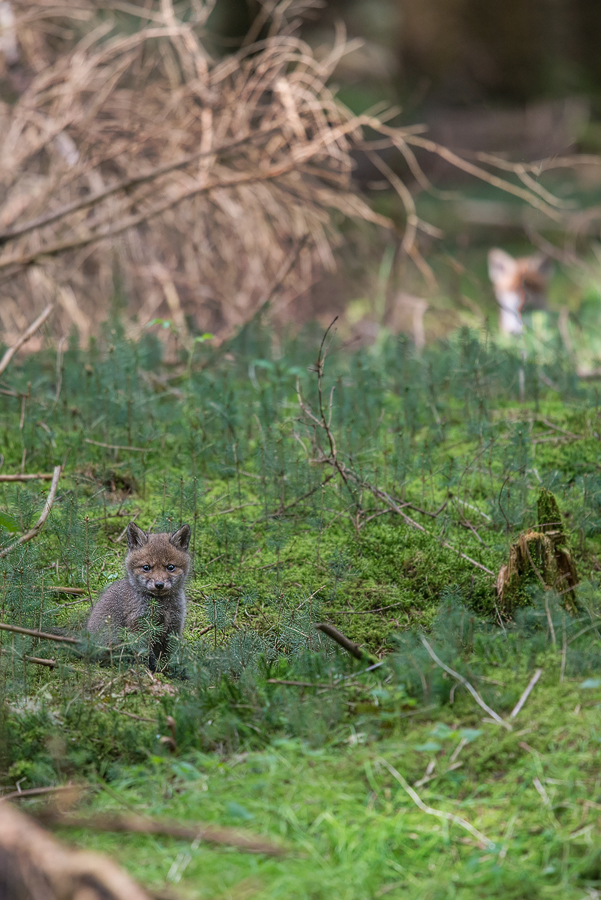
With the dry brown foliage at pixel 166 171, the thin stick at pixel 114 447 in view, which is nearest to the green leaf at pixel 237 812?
the thin stick at pixel 114 447

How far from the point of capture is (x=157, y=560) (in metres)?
4.68

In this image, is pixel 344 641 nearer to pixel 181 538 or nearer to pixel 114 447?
pixel 181 538

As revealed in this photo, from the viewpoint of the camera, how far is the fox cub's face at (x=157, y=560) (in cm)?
464

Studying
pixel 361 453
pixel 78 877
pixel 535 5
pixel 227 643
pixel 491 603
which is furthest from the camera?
pixel 535 5

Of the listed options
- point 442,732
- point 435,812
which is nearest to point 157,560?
point 442,732

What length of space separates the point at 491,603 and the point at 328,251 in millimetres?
5649

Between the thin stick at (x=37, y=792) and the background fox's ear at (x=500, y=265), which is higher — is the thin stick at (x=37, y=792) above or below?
above

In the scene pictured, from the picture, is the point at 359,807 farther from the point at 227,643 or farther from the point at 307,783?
the point at 227,643

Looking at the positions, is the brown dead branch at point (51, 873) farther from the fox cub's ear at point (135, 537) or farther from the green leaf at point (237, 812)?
the fox cub's ear at point (135, 537)

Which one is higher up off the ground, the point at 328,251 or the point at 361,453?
the point at 328,251

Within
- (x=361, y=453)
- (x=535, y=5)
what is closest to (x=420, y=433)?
(x=361, y=453)

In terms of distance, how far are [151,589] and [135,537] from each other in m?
0.32

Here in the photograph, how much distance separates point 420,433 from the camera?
6.75 m

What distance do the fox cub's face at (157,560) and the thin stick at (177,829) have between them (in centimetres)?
196
